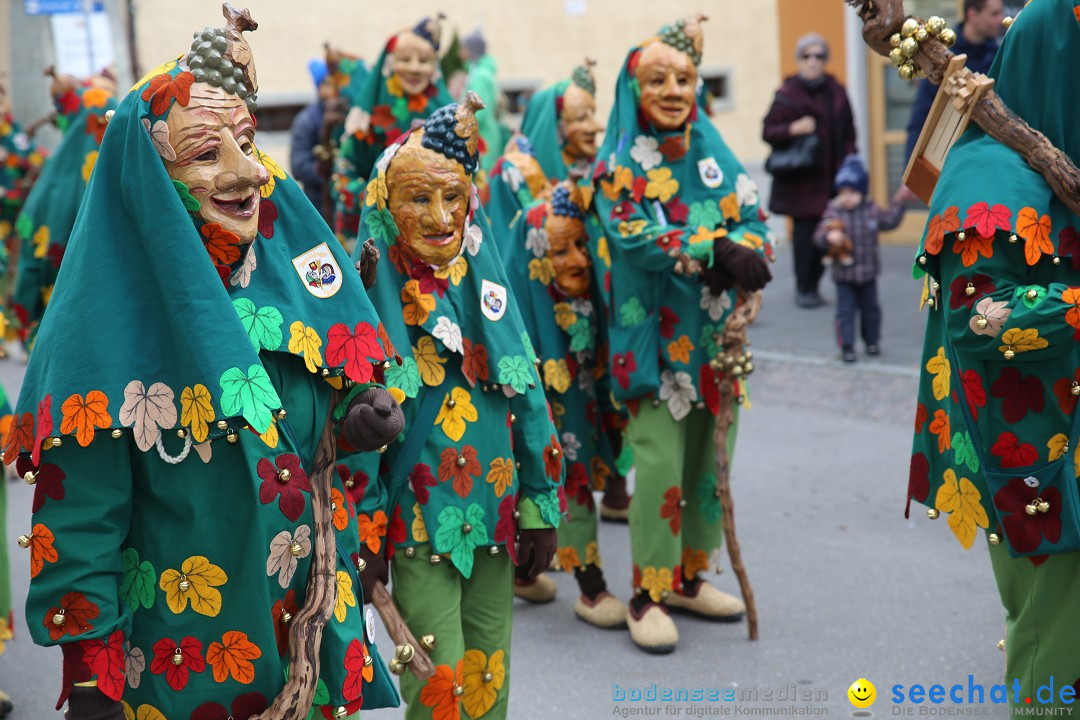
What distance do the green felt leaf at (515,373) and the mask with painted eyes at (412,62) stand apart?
172 inches

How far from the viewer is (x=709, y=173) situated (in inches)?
182

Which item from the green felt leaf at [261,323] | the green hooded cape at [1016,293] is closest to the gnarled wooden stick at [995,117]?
the green hooded cape at [1016,293]

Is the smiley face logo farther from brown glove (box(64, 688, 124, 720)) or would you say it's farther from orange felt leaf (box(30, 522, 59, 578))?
orange felt leaf (box(30, 522, 59, 578))

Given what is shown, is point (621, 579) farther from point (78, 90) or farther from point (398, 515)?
point (78, 90)

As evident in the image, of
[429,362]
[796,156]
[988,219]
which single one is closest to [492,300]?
[429,362]

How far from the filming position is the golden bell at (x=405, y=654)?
9.61ft

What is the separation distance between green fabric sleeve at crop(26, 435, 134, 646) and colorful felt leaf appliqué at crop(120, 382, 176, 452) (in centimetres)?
5

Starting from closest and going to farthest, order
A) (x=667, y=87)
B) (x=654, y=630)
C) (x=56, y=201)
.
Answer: (x=667, y=87) < (x=654, y=630) < (x=56, y=201)

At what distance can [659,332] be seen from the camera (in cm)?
462

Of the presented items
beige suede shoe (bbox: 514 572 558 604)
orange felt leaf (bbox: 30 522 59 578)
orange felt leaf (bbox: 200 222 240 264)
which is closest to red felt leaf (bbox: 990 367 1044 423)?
orange felt leaf (bbox: 200 222 240 264)

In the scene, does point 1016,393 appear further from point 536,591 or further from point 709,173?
point 536,591

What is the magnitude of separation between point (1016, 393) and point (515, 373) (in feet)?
4.25

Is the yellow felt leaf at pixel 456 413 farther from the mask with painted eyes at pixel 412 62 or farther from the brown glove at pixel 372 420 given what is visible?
the mask with painted eyes at pixel 412 62

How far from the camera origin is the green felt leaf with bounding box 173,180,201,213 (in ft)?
7.70
